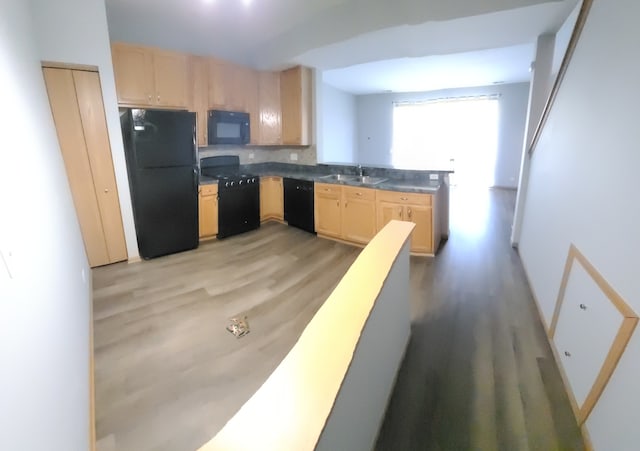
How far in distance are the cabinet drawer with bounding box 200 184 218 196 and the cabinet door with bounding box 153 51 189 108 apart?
1103 mm

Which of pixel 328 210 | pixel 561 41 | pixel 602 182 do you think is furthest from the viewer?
pixel 328 210

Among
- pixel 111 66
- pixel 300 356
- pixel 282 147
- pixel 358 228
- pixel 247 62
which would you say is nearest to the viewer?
pixel 300 356

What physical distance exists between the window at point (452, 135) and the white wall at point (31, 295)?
7.22 meters

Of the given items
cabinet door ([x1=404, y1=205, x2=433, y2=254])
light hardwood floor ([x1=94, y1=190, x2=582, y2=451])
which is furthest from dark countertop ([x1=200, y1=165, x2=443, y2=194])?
light hardwood floor ([x1=94, y1=190, x2=582, y2=451])

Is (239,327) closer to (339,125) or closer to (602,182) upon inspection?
(602,182)

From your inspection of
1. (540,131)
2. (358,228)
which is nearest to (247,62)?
(358,228)

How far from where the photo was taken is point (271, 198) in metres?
5.17

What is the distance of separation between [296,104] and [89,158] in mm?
2899

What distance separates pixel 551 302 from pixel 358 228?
2310mm

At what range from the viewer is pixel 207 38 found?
4246 mm

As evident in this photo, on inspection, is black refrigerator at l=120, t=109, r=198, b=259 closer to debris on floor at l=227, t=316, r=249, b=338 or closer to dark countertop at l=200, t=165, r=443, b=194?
dark countertop at l=200, t=165, r=443, b=194

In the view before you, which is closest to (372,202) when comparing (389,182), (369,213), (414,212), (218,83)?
(369,213)

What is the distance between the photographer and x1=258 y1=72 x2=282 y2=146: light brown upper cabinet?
4.88m

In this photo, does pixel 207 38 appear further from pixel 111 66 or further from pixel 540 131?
pixel 540 131
